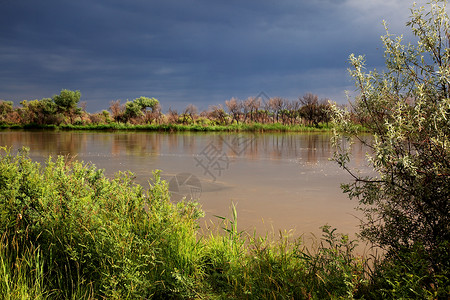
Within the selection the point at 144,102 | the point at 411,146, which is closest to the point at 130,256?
the point at 411,146

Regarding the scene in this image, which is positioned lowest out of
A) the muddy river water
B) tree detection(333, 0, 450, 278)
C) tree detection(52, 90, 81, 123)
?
the muddy river water

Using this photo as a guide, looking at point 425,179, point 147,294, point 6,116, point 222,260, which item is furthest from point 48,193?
point 6,116

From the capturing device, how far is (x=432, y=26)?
8.71ft

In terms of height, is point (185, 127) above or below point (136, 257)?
above

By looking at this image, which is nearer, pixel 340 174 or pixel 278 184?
pixel 278 184

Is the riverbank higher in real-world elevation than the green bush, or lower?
higher

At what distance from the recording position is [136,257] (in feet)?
9.59

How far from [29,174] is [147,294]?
2.26 metres

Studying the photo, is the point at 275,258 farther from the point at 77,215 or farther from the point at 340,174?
the point at 340,174

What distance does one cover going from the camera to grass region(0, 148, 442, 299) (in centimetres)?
251

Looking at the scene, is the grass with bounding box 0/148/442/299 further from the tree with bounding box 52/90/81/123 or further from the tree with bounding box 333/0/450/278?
the tree with bounding box 52/90/81/123

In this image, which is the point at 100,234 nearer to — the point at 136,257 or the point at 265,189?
the point at 136,257

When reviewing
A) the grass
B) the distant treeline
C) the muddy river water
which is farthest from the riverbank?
the grass

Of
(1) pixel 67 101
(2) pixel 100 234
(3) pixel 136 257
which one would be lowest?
(3) pixel 136 257
